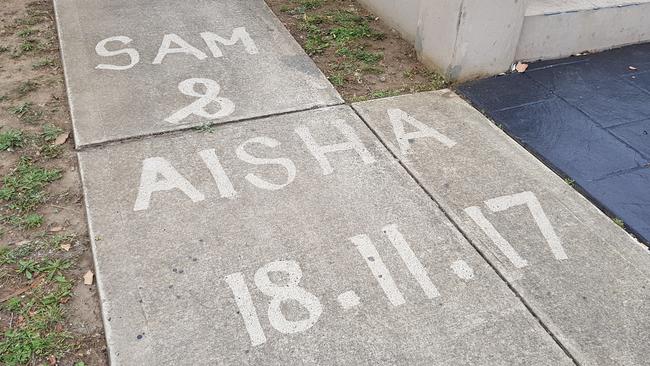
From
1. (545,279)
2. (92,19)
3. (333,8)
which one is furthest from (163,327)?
(333,8)

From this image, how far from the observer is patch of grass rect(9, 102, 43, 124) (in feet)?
13.6

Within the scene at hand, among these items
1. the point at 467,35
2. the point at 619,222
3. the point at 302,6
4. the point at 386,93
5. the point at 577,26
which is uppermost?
the point at 467,35

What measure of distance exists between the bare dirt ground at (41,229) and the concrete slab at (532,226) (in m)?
2.11

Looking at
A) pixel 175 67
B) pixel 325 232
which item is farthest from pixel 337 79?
pixel 325 232

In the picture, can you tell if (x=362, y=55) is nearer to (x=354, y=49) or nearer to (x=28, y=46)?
(x=354, y=49)

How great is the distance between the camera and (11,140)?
3.87 meters

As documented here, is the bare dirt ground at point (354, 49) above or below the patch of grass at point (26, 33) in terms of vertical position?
below

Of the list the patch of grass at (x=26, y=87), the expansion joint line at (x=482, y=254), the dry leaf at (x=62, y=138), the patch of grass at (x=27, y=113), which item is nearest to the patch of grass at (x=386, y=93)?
the expansion joint line at (x=482, y=254)

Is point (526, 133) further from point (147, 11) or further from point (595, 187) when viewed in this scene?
point (147, 11)

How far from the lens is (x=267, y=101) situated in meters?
4.45

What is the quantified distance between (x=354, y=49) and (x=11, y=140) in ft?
9.70

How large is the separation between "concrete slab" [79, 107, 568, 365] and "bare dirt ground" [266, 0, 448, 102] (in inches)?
37.2

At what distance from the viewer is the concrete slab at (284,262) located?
2.66m

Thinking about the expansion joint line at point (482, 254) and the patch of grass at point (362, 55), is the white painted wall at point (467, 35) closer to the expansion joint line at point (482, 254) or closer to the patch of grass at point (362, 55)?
the patch of grass at point (362, 55)
